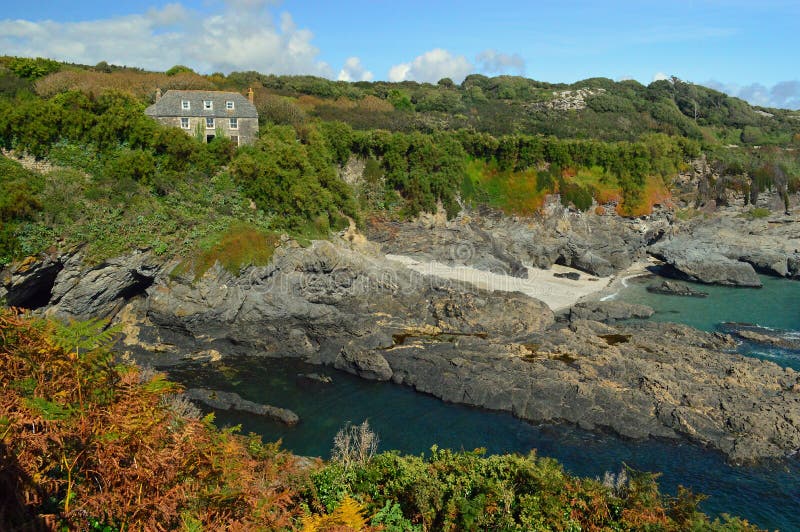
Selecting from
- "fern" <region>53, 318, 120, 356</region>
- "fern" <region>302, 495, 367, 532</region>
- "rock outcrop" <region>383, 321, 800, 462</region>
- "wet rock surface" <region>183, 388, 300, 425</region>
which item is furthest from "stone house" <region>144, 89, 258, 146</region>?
"fern" <region>53, 318, 120, 356</region>

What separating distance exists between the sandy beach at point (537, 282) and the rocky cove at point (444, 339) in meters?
2.57

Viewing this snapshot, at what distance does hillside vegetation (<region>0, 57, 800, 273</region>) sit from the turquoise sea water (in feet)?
30.9

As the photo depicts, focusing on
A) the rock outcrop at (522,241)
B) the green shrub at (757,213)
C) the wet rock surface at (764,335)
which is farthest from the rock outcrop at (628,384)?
the green shrub at (757,213)

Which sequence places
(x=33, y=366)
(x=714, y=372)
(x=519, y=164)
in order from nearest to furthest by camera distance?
1. (x=33, y=366)
2. (x=714, y=372)
3. (x=519, y=164)

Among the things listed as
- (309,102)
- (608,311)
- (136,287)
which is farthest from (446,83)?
(136,287)

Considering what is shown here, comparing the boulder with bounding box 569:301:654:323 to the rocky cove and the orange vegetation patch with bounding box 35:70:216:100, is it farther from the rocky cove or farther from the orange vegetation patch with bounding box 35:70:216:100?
the orange vegetation patch with bounding box 35:70:216:100

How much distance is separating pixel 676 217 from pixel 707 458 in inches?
1837

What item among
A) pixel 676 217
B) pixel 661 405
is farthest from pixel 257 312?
pixel 676 217

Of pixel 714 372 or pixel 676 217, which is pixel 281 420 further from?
pixel 676 217

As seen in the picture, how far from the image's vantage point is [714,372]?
29547mm

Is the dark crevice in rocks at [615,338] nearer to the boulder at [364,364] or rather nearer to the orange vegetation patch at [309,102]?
the boulder at [364,364]

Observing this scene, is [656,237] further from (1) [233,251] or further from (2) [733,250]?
(1) [233,251]

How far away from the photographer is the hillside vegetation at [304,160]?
35.4 metres

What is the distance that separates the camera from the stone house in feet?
156
